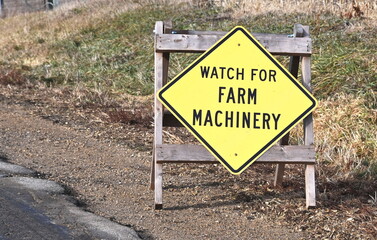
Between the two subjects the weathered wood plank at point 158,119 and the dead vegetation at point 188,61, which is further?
the dead vegetation at point 188,61

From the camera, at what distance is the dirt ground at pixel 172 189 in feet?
18.3

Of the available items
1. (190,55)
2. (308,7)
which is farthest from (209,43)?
(308,7)

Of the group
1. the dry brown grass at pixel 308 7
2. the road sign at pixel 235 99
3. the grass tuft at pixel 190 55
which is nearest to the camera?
the road sign at pixel 235 99

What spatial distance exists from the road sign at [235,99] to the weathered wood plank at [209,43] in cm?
12

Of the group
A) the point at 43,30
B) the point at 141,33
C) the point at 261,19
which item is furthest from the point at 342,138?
the point at 43,30

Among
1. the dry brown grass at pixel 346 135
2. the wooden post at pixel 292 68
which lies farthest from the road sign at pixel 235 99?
the dry brown grass at pixel 346 135

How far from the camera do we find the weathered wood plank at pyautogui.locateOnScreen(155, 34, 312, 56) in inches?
233

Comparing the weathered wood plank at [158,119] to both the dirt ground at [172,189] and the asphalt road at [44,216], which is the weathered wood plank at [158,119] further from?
the asphalt road at [44,216]

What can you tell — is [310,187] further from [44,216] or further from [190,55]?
[190,55]

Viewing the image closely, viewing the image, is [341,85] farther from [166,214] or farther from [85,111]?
[166,214]

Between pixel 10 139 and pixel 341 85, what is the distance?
4.33m

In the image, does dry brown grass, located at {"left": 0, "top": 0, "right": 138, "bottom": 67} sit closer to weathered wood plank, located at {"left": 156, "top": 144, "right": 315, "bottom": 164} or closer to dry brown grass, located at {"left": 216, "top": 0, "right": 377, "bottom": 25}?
dry brown grass, located at {"left": 216, "top": 0, "right": 377, "bottom": 25}

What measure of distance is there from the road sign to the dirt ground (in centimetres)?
55

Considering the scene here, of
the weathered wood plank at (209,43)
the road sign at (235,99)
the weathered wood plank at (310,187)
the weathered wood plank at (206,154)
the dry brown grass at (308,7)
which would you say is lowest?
the weathered wood plank at (310,187)
